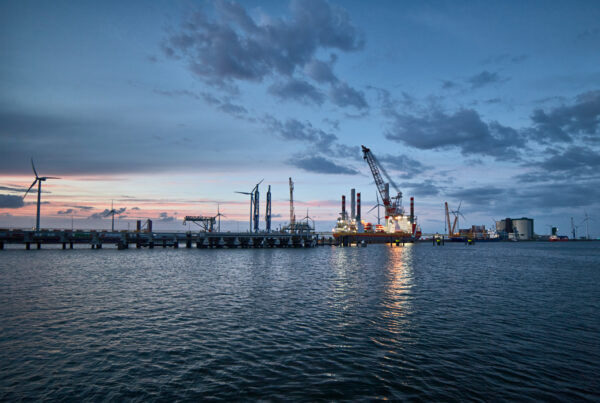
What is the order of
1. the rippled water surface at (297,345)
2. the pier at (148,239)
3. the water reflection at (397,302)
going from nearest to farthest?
the rippled water surface at (297,345)
the water reflection at (397,302)
the pier at (148,239)

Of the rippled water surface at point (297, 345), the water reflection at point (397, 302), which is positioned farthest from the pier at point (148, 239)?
the water reflection at point (397, 302)

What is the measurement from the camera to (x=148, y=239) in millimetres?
145375

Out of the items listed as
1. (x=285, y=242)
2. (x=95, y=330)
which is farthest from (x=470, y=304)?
(x=285, y=242)

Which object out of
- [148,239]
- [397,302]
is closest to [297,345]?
[397,302]

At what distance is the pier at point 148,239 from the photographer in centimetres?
12744

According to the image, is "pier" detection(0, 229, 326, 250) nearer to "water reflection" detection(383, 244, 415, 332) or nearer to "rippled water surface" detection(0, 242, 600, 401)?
"rippled water surface" detection(0, 242, 600, 401)

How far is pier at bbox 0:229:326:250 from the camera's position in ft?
418

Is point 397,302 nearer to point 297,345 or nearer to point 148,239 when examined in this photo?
point 297,345

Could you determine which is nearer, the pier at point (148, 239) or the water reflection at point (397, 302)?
the water reflection at point (397, 302)

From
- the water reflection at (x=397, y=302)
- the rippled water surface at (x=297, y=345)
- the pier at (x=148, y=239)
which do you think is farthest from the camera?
the pier at (x=148, y=239)

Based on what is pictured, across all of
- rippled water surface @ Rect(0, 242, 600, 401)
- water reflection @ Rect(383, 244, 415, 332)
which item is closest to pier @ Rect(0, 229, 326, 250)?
rippled water surface @ Rect(0, 242, 600, 401)

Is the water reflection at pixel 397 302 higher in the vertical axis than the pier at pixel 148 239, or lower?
lower

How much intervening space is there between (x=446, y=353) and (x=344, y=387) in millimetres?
7912

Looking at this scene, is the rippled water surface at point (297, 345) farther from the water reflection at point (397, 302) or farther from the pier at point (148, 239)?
the pier at point (148, 239)
